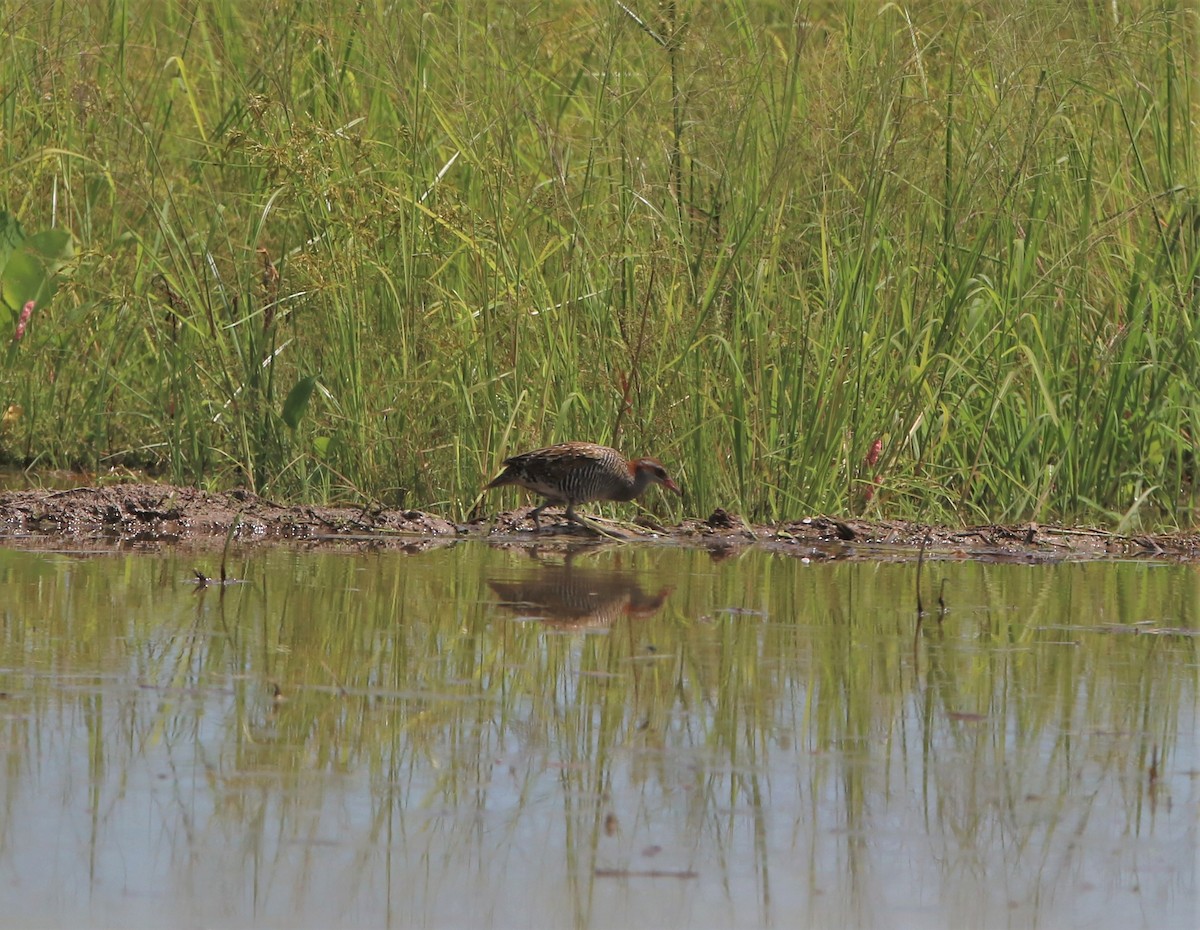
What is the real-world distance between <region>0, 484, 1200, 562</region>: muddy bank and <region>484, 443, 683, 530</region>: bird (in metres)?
0.18

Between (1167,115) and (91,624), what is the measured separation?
5017 mm

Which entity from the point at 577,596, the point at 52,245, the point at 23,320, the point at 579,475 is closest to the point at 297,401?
the point at 579,475

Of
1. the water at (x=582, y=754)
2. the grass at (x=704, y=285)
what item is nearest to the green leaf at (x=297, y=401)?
→ the grass at (x=704, y=285)

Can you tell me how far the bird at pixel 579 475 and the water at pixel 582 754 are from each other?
1007 millimetres

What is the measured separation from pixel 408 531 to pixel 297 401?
2.41 feet

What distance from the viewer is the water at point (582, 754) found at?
3.18 metres

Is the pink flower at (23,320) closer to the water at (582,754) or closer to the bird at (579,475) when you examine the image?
the bird at (579,475)

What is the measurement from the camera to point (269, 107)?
7.66m

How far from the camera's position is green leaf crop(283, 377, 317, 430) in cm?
718

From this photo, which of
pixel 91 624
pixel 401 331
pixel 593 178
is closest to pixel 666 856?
pixel 91 624

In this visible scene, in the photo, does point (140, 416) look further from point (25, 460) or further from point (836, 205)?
point (836, 205)

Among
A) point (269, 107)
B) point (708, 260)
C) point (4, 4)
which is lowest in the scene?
point (708, 260)

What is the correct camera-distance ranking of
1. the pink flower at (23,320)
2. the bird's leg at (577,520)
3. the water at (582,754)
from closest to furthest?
the water at (582,754), the bird's leg at (577,520), the pink flower at (23,320)

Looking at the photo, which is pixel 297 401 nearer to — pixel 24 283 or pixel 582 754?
pixel 24 283
